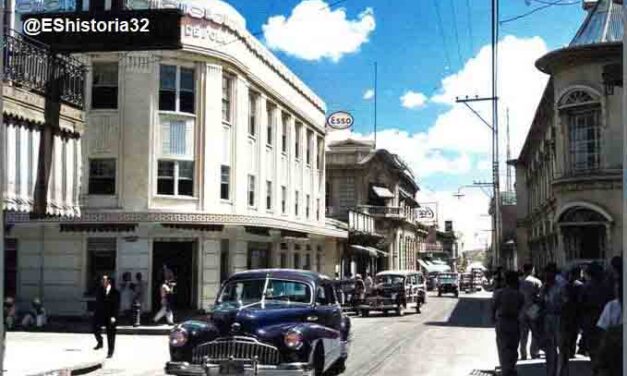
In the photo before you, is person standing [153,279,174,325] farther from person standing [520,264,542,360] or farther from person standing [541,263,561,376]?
person standing [541,263,561,376]

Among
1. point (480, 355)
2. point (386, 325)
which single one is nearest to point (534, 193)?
point (386, 325)

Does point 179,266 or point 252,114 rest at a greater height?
point 252,114

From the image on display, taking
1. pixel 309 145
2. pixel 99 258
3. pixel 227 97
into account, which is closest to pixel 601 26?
pixel 227 97

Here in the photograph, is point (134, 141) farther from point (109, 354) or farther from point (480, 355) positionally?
point (480, 355)

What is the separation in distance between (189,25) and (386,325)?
12.9 metres

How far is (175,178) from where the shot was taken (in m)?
29.6

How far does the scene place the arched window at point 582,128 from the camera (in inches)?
1138

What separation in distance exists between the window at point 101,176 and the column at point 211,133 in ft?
10.7

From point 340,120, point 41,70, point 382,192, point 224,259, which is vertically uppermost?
point 340,120

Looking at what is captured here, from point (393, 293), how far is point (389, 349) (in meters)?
16.0

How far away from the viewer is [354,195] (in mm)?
68562

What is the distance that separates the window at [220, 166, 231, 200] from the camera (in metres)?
31.4

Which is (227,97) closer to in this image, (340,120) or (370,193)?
(340,120)

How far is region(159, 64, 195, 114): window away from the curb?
14.6 m
